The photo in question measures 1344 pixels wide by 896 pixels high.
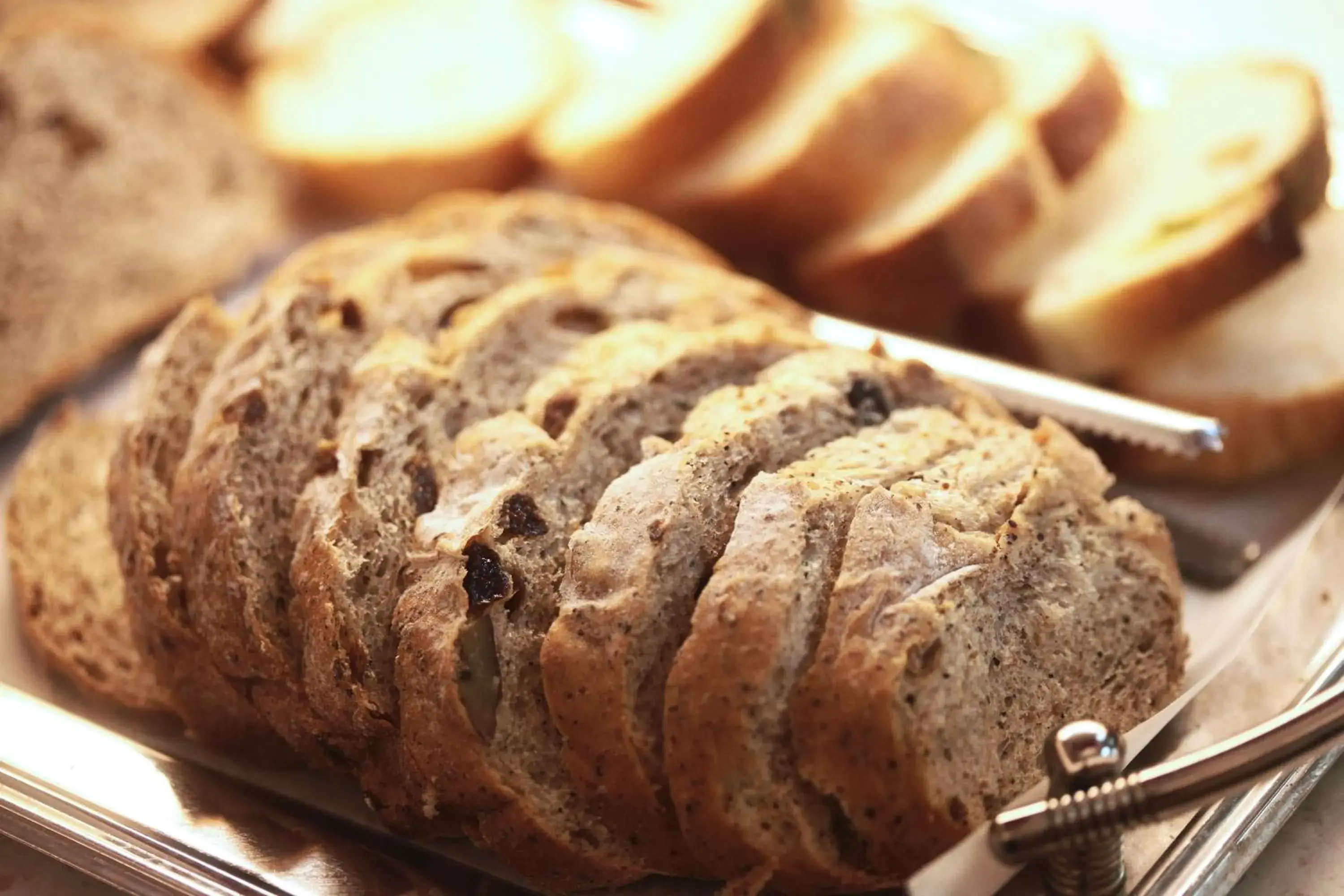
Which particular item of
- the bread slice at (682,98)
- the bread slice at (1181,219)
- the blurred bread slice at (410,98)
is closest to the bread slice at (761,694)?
the bread slice at (1181,219)

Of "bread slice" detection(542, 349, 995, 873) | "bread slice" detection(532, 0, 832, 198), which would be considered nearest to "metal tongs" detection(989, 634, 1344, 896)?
"bread slice" detection(542, 349, 995, 873)

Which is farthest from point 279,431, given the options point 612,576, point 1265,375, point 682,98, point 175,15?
point 175,15

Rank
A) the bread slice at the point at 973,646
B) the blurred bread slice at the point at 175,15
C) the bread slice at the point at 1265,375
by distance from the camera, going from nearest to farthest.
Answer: the bread slice at the point at 973,646, the bread slice at the point at 1265,375, the blurred bread slice at the point at 175,15

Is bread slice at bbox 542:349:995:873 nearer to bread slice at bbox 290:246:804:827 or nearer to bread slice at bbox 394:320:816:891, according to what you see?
bread slice at bbox 394:320:816:891

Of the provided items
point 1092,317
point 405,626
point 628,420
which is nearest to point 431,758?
point 405,626

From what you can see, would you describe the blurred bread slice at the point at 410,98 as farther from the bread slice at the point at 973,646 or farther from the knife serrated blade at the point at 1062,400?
the bread slice at the point at 973,646

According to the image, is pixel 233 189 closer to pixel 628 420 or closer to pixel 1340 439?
pixel 628 420
